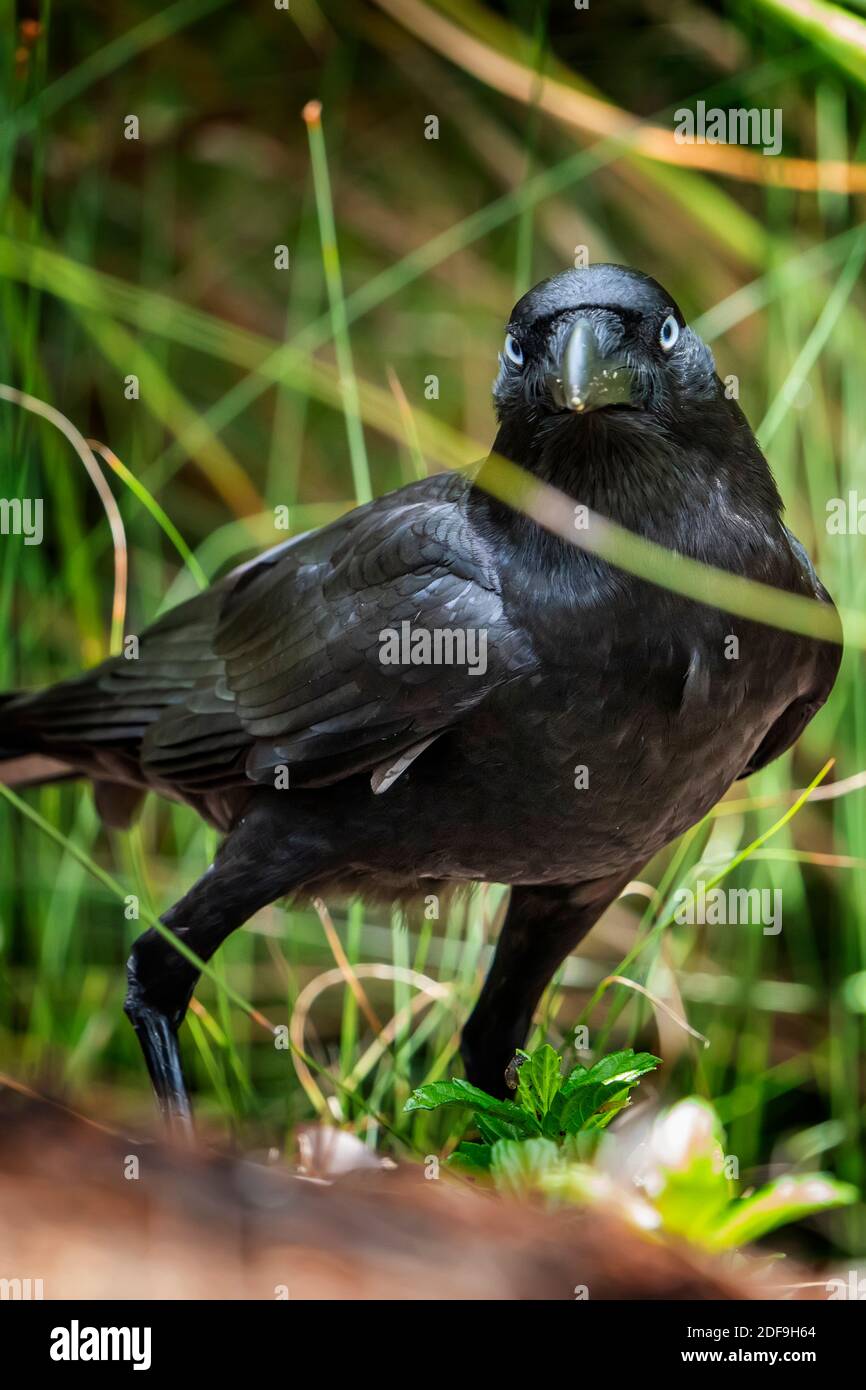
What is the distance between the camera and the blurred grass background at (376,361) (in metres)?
2.83

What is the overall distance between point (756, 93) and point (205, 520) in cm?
200

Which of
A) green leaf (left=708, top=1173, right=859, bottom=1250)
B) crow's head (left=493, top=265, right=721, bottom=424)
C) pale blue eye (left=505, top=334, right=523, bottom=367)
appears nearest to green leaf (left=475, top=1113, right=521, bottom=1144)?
green leaf (left=708, top=1173, right=859, bottom=1250)

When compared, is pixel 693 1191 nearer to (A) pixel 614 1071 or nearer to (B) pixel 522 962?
(A) pixel 614 1071

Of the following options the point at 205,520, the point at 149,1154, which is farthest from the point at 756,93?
the point at 149,1154

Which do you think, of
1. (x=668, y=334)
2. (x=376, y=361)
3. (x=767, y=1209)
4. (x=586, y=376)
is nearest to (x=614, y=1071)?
(x=767, y=1209)

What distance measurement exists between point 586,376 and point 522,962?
1097mm

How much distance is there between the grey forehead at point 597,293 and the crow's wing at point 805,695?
18.2 inches

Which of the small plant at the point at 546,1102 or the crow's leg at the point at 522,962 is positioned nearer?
the small plant at the point at 546,1102

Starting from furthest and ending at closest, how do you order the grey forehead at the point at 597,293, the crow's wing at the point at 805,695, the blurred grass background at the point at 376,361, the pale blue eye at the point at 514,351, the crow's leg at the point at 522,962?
the blurred grass background at the point at 376,361
the crow's leg at the point at 522,962
the crow's wing at the point at 805,695
the pale blue eye at the point at 514,351
the grey forehead at the point at 597,293

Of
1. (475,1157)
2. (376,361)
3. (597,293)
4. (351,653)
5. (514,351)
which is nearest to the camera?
(475,1157)

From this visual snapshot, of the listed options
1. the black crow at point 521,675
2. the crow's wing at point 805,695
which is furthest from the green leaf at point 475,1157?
the crow's wing at point 805,695

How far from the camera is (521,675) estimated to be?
6.18 feet

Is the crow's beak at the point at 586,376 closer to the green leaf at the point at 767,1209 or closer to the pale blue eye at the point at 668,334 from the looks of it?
the pale blue eye at the point at 668,334

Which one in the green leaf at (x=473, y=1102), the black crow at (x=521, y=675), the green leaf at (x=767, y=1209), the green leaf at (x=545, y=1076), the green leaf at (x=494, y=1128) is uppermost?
the black crow at (x=521, y=675)
